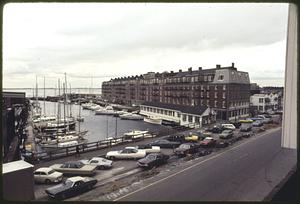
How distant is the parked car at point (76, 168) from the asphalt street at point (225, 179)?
9.74 ft

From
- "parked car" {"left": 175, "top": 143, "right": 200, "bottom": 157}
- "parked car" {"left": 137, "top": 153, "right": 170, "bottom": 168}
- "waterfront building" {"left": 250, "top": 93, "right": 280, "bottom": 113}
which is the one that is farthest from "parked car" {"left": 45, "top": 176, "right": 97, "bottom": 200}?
"waterfront building" {"left": 250, "top": 93, "right": 280, "bottom": 113}

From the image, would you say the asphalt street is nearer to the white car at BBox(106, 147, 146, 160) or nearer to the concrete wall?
the white car at BBox(106, 147, 146, 160)

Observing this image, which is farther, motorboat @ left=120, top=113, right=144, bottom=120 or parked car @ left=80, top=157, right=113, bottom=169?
motorboat @ left=120, top=113, right=144, bottom=120

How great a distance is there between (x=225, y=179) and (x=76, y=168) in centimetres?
680

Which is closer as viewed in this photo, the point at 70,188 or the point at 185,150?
the point at 70,188

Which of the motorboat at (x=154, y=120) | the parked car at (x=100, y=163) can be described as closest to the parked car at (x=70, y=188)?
the parked car at (x=100, y=163)

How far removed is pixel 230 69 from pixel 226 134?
716 inches

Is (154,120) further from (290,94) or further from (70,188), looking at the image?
(290,94)

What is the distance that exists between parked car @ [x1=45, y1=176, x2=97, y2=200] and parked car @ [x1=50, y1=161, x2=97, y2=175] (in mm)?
1540

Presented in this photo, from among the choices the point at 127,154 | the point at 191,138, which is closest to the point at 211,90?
the point at 191,138

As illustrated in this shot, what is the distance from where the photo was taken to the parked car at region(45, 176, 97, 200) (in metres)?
8.38

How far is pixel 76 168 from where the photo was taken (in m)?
10.9

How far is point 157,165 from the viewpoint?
488 inches

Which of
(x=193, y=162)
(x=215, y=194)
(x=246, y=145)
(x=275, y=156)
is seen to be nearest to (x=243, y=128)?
(x=246, y=145)
